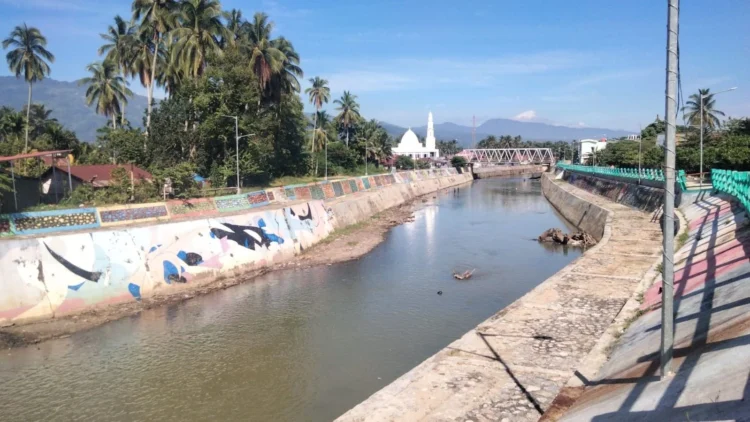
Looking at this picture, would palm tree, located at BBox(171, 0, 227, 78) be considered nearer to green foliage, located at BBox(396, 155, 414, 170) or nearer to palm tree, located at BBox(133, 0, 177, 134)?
palm tree, located at BBox(133, 0, 177, 134)

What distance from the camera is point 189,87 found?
5034 centimetres

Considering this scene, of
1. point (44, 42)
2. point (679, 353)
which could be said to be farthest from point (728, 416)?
point (44, 42)

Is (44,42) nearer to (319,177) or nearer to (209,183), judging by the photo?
(209,183)

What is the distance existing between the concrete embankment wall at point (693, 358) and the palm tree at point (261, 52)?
4841 cm

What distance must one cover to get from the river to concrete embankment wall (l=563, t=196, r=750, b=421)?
6.51m

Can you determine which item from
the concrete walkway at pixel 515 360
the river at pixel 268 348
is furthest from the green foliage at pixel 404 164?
the concrete walkway at pixel 515 360

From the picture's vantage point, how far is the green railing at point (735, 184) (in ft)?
57.7

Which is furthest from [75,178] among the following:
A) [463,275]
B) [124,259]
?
[463,275]

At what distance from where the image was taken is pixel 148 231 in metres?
24.1

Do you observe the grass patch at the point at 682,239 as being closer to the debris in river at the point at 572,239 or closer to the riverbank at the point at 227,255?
the debris in river at the point at 572,239

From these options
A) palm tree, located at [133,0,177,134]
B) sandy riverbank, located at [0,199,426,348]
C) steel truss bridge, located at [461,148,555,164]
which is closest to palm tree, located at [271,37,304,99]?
palm tree, located at [133,0,177,134]

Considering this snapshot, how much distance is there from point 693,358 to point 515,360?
4641 millimetres

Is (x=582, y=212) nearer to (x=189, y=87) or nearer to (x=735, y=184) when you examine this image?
(x=735, y=184)

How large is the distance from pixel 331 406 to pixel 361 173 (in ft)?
250
